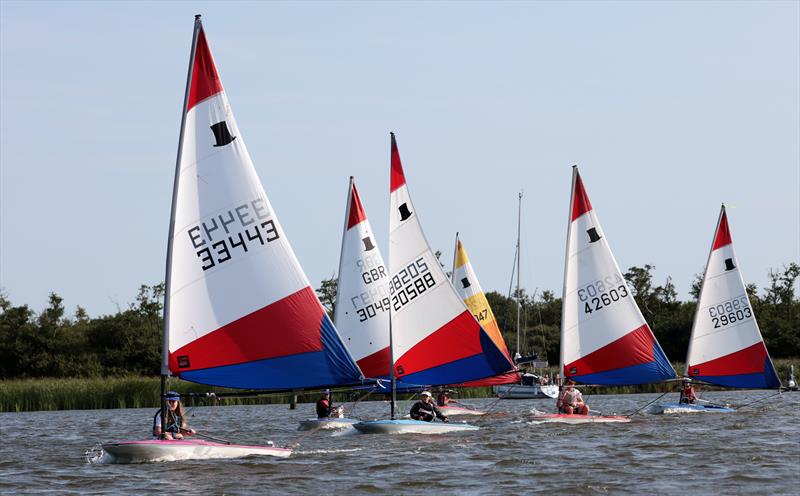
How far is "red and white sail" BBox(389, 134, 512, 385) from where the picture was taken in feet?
95.5

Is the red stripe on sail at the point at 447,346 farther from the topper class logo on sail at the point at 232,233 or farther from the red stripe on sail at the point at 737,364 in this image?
the red stripe on sail at the point at 737,364

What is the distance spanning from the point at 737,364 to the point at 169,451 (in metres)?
22.1

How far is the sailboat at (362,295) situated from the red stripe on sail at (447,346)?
13.7 ft

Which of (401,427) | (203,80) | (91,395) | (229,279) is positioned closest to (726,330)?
(401,427)

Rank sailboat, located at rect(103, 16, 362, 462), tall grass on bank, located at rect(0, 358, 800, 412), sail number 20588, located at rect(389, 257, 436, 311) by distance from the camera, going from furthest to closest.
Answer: tall grass on bank, located at rect(0, 358, 800, 412) < sail number 20588, located at rect(389, 257, 436, 311) < sailboat, located at rect(103, 16, 362, 462)

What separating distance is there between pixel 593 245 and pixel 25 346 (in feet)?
157

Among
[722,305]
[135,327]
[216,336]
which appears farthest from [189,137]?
[135,327]

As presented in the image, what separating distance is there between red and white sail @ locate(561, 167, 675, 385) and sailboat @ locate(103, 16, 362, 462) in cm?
1243

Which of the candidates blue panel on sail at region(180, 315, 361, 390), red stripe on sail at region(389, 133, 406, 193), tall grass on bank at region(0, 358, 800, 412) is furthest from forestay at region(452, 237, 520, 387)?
blue panel on sail at region(180, 315, 361, 390)

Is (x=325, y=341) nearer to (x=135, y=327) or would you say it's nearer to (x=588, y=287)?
(x=588, y=287)

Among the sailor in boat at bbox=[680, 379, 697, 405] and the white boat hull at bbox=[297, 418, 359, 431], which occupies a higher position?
the sailor in boat at bbox=[680, 379, 697, 405]

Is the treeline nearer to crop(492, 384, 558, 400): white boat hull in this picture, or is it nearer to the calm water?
crop(492, 384, 558, 400): white boat hull

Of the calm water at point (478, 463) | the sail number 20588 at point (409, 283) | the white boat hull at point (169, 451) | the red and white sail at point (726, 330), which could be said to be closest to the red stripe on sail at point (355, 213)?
the sail number 20588 at point (409, 283)

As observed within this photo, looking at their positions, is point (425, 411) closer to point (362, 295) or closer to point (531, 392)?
point (362, 295)
